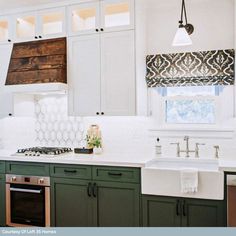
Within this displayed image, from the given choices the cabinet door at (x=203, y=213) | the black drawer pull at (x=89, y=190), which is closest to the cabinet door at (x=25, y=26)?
the black drawer pull at (x=89, y=190)

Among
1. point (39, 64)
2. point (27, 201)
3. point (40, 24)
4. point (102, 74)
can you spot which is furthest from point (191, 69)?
point (27, 201)

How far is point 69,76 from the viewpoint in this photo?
12.3ft

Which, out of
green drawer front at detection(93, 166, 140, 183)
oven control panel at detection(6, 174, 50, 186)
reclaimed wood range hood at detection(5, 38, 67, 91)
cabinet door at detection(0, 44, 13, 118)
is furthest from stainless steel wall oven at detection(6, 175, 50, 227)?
reclaimed wood range hood at detection(5, 38, 67, 91)

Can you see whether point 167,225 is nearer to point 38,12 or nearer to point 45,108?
point 45,108

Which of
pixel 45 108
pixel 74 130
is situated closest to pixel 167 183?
pixel 74 130

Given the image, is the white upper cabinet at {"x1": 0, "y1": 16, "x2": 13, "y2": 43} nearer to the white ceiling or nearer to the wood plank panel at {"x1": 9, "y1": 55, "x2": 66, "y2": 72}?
the white ceiling

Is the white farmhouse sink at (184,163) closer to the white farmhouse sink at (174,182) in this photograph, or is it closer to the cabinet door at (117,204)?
the white farmhouse sink at (174,182)

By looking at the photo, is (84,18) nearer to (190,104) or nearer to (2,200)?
(190,104)

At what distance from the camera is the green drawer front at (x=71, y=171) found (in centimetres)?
325

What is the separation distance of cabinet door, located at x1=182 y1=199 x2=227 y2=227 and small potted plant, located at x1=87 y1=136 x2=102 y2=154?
4.04 feet

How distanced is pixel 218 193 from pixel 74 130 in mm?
1981

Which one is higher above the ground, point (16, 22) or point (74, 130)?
point (16, 22)

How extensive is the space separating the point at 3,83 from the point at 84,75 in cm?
117
